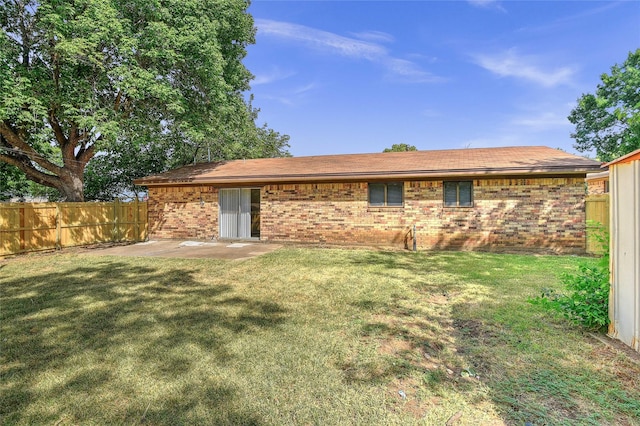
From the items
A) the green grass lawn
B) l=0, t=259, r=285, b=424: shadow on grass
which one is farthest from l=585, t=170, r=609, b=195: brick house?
l=0, t=259, r=285, b=424: shadow on grass

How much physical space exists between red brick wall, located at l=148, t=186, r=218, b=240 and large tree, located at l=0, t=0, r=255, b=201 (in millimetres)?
2391

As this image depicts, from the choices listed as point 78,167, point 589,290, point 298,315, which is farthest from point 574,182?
point 78,167

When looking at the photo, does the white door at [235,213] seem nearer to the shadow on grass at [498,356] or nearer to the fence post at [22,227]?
the fence post at [22,227]

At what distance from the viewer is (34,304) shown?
16.7 ft

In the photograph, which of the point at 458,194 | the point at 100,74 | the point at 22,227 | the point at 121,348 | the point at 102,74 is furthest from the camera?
the point at 100,74

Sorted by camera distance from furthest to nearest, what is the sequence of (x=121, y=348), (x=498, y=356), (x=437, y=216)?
(x=437, y=216) → (x=121, y=348) → (x=498, y=356)

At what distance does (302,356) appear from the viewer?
3.26m

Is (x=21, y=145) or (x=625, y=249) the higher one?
(x=21, y=145)

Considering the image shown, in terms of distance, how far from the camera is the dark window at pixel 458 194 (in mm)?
10570

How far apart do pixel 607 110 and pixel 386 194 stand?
2243 cm

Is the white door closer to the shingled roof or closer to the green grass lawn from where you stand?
the shingled roof

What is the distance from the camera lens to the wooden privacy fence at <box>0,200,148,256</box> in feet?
32.5

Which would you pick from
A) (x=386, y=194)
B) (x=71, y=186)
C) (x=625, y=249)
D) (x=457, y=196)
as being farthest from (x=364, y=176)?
(x=71, y=186)

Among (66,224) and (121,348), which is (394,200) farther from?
(66,224)
